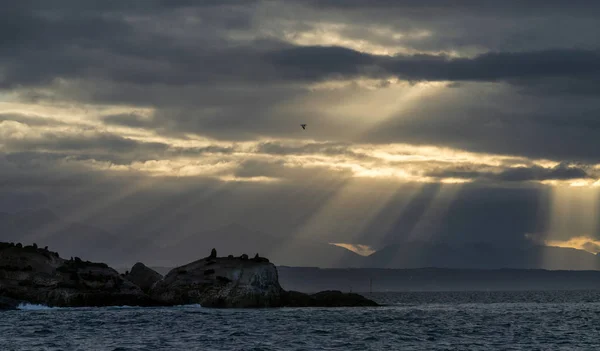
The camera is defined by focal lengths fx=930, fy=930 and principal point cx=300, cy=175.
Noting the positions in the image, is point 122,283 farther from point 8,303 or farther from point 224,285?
point 8,303

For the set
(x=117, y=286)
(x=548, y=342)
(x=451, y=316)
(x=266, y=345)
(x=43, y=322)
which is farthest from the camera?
(x=117, y=286)

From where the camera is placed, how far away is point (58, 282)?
567 ft

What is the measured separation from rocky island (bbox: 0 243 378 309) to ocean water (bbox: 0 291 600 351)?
4.08 m

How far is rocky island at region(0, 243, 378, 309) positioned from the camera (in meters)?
171

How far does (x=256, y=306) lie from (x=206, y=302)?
9.49m

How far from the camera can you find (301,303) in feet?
623

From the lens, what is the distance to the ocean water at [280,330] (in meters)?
107

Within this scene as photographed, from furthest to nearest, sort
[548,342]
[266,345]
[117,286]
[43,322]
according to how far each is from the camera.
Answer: [117,286]
[43,322]
[548,342]
[266,345]

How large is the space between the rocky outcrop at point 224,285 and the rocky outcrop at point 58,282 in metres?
5.40

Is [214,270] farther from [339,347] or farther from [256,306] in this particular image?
[339,347]

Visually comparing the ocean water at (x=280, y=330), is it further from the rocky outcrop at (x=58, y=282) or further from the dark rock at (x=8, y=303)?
the rocky outcrop at (x=58, y=282)

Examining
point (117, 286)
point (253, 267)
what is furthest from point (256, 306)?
point (117, 286)

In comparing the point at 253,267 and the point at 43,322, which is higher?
the point at 253,267

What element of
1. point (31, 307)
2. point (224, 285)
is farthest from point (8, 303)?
point (224, 285)
